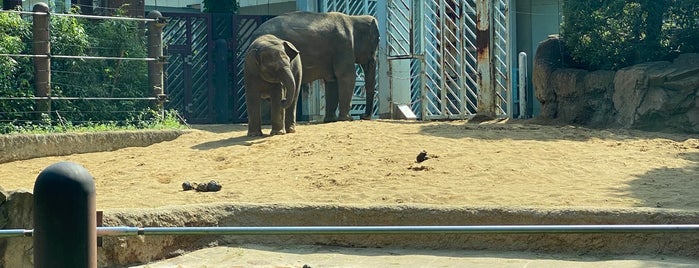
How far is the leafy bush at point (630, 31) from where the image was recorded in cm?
1455

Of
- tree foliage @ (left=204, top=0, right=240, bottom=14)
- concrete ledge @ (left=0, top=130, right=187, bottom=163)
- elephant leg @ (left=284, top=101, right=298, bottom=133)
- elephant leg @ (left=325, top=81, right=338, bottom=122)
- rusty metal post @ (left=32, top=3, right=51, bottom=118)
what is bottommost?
concrete ledge @ (left=0, top=130, right=187, bottom=163)

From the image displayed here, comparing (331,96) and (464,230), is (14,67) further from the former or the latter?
(464,230)

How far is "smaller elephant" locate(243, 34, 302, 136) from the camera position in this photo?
43.2ft

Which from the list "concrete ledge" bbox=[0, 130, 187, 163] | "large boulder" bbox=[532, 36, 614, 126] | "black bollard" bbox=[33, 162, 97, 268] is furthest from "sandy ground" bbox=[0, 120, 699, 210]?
"black bollard" bbox=[33, 162, 97, 268]

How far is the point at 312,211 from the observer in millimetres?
8383

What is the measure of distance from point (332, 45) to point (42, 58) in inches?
177

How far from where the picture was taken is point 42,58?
44.5 feet

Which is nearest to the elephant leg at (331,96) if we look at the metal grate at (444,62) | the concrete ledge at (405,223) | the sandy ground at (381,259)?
the metal grate at (444,62)

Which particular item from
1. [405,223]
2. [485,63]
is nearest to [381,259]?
[405,223]

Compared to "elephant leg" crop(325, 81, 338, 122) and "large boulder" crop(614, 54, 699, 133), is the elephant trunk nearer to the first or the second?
"elephant leg" crop(325, 81, 338, 122)

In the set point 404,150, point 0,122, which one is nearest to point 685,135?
point 404,150

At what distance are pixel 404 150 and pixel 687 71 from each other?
13.8 ft

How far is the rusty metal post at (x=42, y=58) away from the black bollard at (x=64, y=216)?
1040cm

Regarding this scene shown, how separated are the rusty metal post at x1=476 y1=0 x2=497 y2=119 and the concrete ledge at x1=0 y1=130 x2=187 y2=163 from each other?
4720 mm
